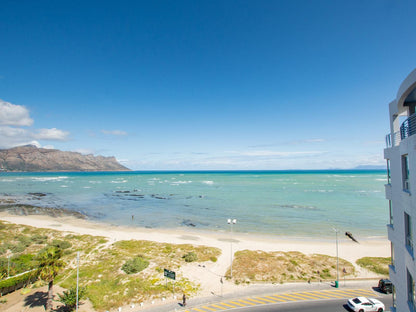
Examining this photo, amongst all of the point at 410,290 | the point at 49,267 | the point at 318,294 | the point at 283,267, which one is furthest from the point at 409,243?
the point at 49,267

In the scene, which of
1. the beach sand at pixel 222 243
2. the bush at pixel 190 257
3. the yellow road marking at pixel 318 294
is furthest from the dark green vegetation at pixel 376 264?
the bush at pixel 190 257

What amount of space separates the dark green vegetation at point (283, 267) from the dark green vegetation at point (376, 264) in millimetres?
1964

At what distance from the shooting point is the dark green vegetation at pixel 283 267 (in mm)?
27500

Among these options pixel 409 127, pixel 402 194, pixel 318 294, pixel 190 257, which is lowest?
pixel 318 294

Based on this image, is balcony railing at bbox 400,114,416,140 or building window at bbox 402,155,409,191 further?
building window at bbox 402,155,409,191

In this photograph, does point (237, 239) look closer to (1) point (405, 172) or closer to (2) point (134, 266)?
(2) point (134, 266)

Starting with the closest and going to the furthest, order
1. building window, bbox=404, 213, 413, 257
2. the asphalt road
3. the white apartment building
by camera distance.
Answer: the white apartment building → building window, bbox=404, 213, 413, 257 → the asphalt road

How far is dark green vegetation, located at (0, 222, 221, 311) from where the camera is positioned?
23.9m

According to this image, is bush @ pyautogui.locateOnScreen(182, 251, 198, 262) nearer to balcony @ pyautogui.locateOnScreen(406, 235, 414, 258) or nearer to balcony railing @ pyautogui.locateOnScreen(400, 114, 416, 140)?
balcony @ pyautogui.locateOnScreen(406, 235, 414, 258)

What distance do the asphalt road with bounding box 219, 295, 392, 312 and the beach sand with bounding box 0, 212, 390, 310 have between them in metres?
4.45

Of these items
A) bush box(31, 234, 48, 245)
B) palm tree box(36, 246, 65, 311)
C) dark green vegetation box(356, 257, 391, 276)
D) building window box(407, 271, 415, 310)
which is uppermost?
building window box(407, 271, 415, 310)

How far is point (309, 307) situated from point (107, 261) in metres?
25.9

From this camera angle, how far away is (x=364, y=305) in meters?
20.1

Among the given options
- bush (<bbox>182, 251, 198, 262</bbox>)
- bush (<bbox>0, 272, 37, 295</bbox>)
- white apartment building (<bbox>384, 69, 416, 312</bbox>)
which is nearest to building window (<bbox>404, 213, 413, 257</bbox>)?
white apartment building (<bbox>384, 69, 416, 312</bbox>)
